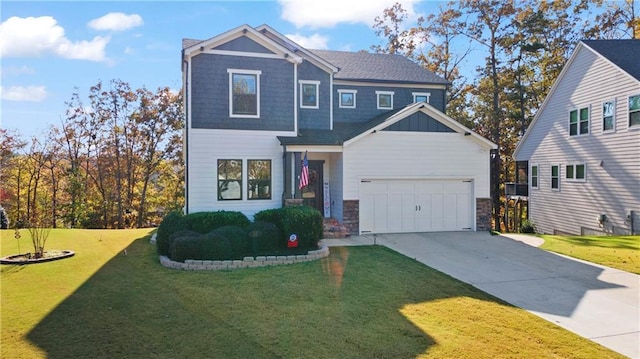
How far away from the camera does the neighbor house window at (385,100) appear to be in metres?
18.6

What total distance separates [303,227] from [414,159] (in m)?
5.67

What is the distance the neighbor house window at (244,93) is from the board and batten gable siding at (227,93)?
0.14 m

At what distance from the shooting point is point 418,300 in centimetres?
715

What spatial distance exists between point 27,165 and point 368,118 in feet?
65.5

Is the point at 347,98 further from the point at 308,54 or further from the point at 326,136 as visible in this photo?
the point at 326,136

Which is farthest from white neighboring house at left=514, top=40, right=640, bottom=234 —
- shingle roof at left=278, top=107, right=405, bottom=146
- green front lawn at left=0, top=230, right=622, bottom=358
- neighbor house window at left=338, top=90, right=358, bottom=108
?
green front lawn at left=0, top=230, right=622, bottom=358

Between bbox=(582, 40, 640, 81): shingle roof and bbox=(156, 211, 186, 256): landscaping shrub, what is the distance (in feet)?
58.3

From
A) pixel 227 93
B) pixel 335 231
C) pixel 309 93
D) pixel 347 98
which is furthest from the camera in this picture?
pixel 347 98

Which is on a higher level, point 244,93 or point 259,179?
point 244,93

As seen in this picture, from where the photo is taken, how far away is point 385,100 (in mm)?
18672

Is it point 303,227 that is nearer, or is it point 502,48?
point 303,227

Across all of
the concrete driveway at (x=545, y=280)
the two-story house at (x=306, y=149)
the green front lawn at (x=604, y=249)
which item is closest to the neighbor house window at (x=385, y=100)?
the two-story house at (x=306, y=149)

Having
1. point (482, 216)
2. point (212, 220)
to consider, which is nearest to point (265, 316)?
point (212, 220)

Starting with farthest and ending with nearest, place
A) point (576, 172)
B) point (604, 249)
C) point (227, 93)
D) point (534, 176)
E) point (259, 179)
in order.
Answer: point (534, 176), point (576, 172), point (259, 179), point (227, 93), point (604, 249)
